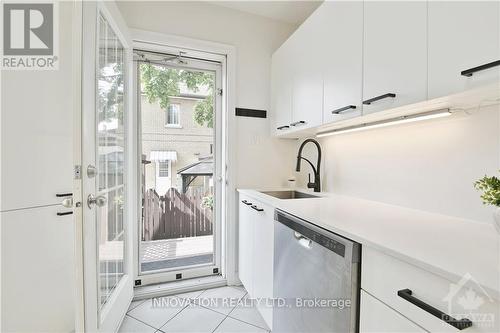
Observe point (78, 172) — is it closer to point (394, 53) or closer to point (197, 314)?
point (197, 314)

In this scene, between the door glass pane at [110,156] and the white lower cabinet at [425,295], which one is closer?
the white lower cabinet at [425,295]

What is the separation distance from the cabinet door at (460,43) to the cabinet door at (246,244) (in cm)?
139

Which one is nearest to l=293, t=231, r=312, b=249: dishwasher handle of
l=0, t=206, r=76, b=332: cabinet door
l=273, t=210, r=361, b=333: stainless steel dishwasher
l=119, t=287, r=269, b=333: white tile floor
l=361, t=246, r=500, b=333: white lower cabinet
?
l=273, t=210, r=361, b=333: stainless steel dishwasher

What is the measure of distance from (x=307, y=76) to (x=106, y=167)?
1.49 meters

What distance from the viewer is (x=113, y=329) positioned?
1482mm

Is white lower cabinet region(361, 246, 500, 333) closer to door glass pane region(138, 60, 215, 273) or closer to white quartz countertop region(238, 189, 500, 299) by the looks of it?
white quartz countertop region(238, 189, 500, 299)

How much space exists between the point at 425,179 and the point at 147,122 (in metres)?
2.14

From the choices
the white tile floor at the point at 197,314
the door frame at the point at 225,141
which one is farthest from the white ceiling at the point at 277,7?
the white tile floor at the point at 197,314

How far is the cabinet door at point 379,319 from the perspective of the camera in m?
0.69

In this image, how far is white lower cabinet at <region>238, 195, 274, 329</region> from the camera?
5.04 ft

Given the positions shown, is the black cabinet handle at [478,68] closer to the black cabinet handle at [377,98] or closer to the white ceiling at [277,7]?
the black cabinet handle at [377,98]

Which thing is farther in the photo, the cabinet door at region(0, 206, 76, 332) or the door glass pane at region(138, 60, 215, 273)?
the door glass pane at region(138, 60, 215, 273)

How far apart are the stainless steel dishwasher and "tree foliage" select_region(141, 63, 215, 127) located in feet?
4.50

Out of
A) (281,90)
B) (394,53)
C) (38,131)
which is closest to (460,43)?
(394,53)
